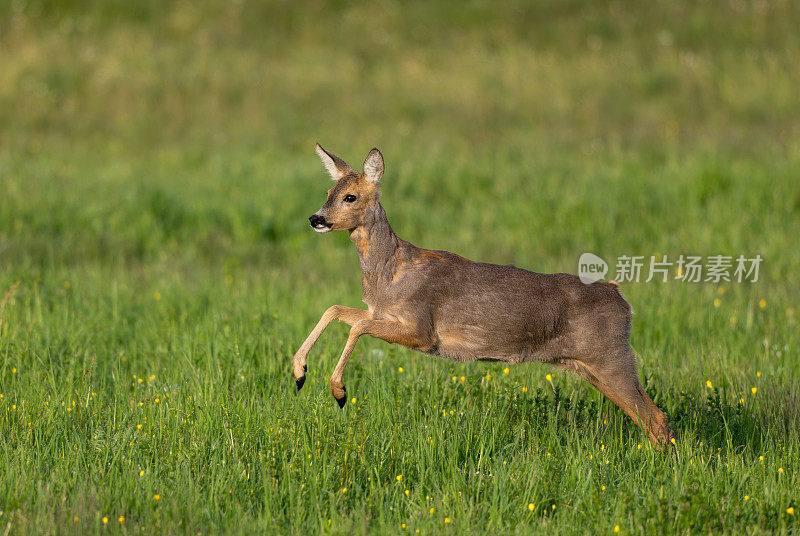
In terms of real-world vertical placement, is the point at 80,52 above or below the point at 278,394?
above

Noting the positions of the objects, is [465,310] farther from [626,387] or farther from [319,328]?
[626,387]

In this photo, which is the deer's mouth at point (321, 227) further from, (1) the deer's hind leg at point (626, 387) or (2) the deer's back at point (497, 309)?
(1) the deer's hind leg at point (626, 387)

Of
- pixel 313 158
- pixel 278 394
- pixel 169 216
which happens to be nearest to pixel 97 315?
pixel 278 394

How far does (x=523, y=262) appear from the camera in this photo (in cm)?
1241

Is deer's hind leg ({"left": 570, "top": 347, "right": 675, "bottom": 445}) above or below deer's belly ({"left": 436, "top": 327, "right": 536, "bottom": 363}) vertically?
below

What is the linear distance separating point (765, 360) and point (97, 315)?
5.94 metres

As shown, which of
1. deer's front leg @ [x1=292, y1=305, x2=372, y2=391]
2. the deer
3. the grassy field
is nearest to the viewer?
deer's front leg @ [x1=292, y1=305, x2=372, y2=391]

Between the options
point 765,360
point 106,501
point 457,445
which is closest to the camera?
point 106,501

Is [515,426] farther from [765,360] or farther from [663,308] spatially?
[663,308]

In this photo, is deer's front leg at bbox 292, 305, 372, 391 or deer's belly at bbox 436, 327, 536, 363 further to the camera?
deer's belly at bbox 436, 327, 536, 363

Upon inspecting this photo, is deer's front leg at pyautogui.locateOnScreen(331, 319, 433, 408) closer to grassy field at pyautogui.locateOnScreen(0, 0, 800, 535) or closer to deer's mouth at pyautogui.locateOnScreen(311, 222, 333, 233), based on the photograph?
deer's mouth at pyautogui.locateOnScreen(311, 222, 333, 233)

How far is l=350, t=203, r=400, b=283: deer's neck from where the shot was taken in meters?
5.38
